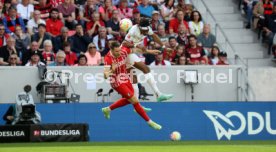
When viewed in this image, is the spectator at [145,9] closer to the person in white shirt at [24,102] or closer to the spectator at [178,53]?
the spectator at [178,53]

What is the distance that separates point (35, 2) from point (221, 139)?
26.4 feet

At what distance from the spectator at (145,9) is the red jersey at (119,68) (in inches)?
331

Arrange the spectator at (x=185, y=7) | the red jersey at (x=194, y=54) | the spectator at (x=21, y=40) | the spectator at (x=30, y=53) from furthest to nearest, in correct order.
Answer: the spectator at (x=185, y=7), the red jersey at (x=194, y=54), the spectator at (x=21, y=40), the spectator at (x=30, y=53)

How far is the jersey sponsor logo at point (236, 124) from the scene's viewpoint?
2881cm

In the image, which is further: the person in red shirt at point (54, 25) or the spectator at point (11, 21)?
the person in red shirt at point (54, 25)

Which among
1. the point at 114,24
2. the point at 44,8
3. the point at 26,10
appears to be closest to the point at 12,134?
the point at 26,10

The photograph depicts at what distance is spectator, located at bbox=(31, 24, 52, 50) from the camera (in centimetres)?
2973

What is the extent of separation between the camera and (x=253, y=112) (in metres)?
28.8

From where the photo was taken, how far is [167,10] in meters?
33.3

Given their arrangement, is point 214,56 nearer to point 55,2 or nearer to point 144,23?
point 55,2

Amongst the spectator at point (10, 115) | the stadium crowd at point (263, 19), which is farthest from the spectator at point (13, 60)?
the stadium crowd at point (263, 19)

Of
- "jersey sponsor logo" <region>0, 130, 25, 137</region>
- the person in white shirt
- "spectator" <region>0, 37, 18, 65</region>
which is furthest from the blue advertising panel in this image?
"spectator" <region>0, 37, 18, 65</region>

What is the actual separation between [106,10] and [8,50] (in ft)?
14.8

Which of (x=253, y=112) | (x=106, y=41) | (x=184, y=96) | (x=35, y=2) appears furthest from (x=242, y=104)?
(x=35, y=2)
